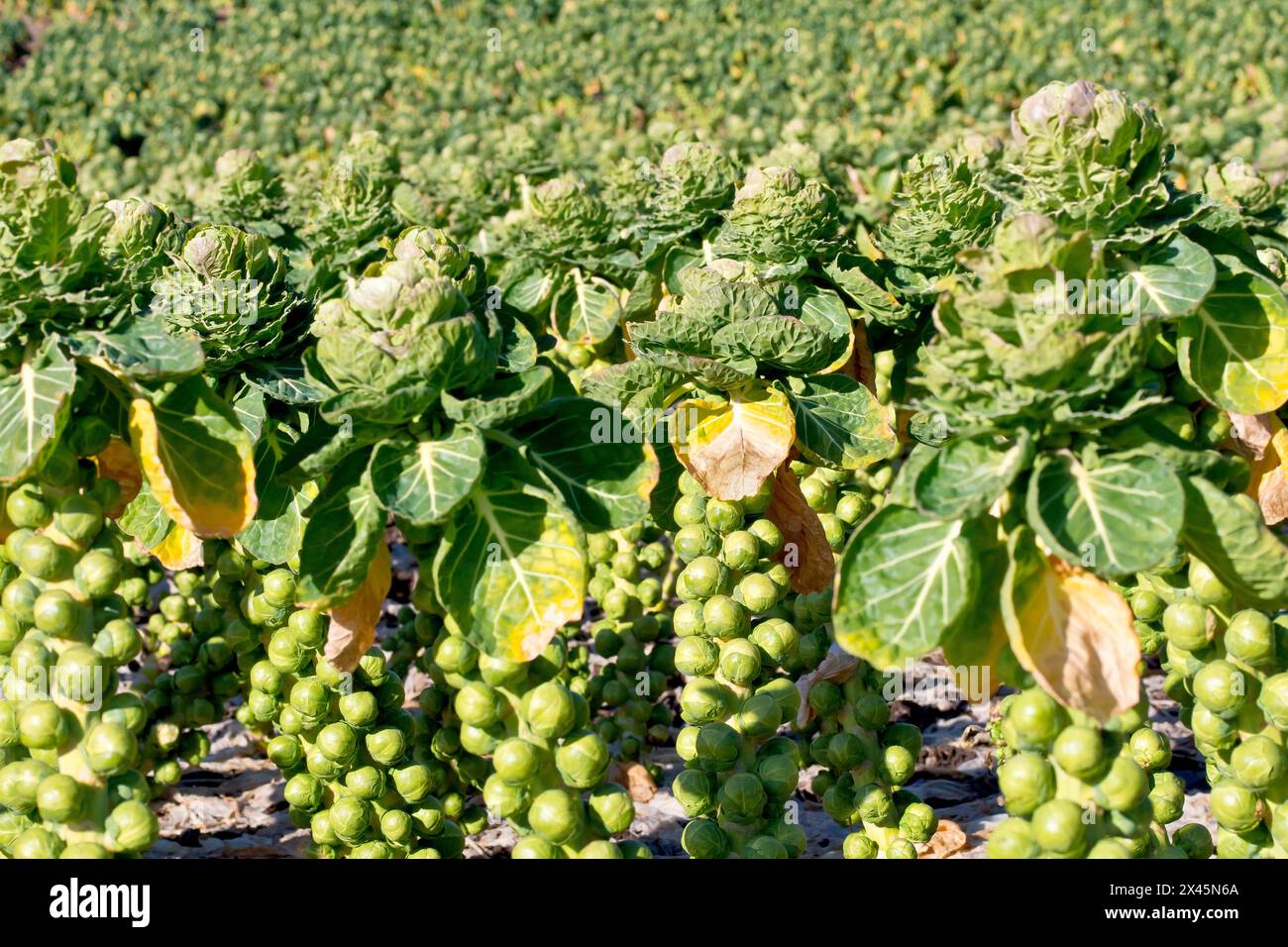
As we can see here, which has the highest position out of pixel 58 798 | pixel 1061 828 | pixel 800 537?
pixel 58 798

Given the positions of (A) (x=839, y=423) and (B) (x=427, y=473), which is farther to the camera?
(A) (x=839, y=423)

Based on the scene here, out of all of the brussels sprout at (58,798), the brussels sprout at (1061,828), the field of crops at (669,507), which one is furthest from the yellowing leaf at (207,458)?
the brussels sprout at (1061,828)

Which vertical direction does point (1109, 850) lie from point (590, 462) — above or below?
below

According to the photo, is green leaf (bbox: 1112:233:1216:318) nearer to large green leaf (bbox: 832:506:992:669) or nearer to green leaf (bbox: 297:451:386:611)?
large green leaf (bbox: 832:506:992:669)

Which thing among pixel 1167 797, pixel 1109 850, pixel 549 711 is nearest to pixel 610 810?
pixel 549 711

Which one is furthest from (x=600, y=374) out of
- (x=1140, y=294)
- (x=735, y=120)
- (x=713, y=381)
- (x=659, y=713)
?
(x=735, y=120)

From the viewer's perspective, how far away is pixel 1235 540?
7.18 feet

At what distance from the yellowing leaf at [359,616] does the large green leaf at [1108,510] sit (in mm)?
1373

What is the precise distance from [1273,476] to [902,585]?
1.33 m

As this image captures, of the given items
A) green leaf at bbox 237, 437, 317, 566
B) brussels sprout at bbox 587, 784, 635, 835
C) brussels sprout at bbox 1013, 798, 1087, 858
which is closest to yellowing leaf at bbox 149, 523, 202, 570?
green leaf at bbox 237, 437, 317, 566

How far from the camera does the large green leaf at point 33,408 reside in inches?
86.4

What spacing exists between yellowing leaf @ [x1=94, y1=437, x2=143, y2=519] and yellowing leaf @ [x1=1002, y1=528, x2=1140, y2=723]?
1.81 metres

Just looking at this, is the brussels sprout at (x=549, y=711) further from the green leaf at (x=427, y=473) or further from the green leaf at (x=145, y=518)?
the green leaf at (x=145, y=518)

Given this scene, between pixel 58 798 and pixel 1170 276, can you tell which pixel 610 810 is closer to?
pixel 58 798
